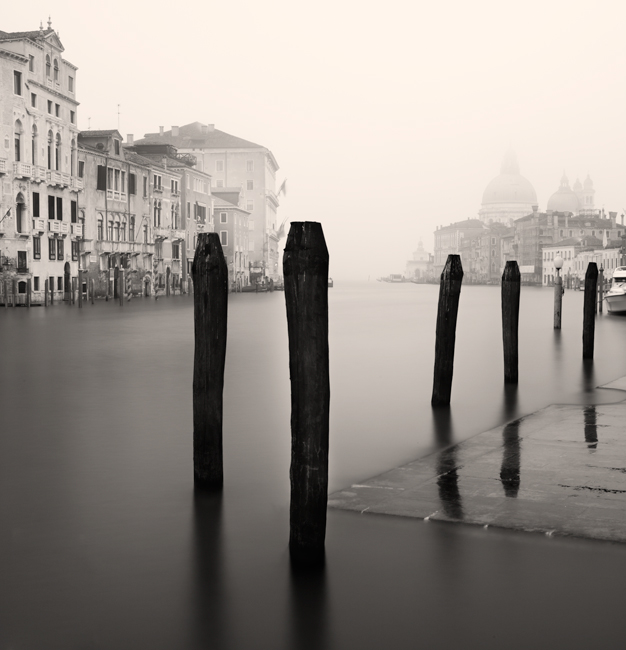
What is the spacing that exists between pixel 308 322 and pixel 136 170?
169ft

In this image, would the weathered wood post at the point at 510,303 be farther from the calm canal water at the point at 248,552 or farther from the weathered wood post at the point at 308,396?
the weathered wood post at the point at 308,396

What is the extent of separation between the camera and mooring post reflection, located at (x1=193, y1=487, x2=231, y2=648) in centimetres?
372

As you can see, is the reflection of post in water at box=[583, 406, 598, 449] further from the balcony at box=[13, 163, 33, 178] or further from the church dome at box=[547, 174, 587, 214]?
the church dome at box=[547, 174, 587, 214]

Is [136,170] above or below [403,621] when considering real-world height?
above

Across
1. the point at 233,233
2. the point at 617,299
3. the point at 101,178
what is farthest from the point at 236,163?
the point at 617,299

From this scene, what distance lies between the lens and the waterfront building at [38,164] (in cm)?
3969

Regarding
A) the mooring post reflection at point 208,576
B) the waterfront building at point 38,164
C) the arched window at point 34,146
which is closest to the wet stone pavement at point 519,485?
the mooring post reflection at point 208,576

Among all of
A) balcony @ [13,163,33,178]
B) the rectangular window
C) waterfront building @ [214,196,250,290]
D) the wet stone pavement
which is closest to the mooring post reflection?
the wet stone pavement

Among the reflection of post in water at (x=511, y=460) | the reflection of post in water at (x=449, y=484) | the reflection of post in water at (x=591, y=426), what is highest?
the reflection of post in water at (x=591, y=426)

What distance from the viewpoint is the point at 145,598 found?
4078 mm

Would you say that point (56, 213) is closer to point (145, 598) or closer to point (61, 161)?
point (61, 161)

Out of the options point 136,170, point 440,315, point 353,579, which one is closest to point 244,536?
point 353,579

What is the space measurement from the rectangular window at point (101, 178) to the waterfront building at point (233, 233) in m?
28.6

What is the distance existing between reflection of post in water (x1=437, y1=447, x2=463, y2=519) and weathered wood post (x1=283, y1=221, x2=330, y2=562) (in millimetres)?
948
